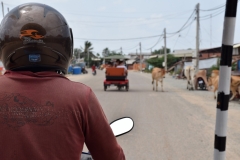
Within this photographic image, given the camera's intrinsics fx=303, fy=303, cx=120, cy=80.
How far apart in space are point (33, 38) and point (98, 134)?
1.79 feet

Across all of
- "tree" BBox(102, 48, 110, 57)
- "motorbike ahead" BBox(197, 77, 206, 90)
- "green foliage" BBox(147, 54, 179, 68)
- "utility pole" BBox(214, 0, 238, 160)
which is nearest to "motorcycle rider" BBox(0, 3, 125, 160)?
"utility pole" BBox(214, 0, 238, 160)

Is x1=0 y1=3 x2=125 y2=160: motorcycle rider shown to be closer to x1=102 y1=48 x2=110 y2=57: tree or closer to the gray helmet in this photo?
the gray helmet

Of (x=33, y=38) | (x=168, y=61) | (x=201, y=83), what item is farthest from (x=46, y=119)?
(x=168, y=61)

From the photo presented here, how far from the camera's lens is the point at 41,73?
1442mm

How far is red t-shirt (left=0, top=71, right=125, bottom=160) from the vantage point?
1.30 m

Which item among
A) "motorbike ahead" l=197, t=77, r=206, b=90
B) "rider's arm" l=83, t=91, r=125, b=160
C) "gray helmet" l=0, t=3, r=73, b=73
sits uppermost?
"gray helmet" l=0, t=3, r=73, b=73

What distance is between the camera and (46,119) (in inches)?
51.8

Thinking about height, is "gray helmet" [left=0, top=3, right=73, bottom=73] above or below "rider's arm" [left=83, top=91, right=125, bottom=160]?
above

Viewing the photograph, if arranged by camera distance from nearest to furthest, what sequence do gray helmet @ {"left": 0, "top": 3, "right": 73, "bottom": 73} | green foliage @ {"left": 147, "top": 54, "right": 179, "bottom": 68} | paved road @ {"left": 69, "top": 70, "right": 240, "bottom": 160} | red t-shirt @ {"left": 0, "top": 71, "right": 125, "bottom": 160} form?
1. red t-shirt @ {"left": 0, "top": 71, "right": 125, "bottom": 160}
2. gray helmet @ {"left": 0, "top": 3, "right": 73, "bottom": 73}
3. paved road @ {"left": 69, "top": 70, "right": 240, "bottom": 160}
4. green foliage @ {"left": 147, "top": 54, "right": 179, "bottom": 68}

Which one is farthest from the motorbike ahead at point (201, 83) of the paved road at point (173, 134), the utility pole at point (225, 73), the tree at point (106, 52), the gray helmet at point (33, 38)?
the tree at point (106, 52)

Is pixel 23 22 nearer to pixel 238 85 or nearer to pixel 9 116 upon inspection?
pixel 9 116

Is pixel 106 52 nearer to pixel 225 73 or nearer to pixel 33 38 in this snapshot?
pixel 225 73

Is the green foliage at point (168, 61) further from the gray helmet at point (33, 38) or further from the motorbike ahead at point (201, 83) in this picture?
the gray helmet at point (33, 38)

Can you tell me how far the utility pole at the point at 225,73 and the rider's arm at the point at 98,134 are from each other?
41.9 inches
